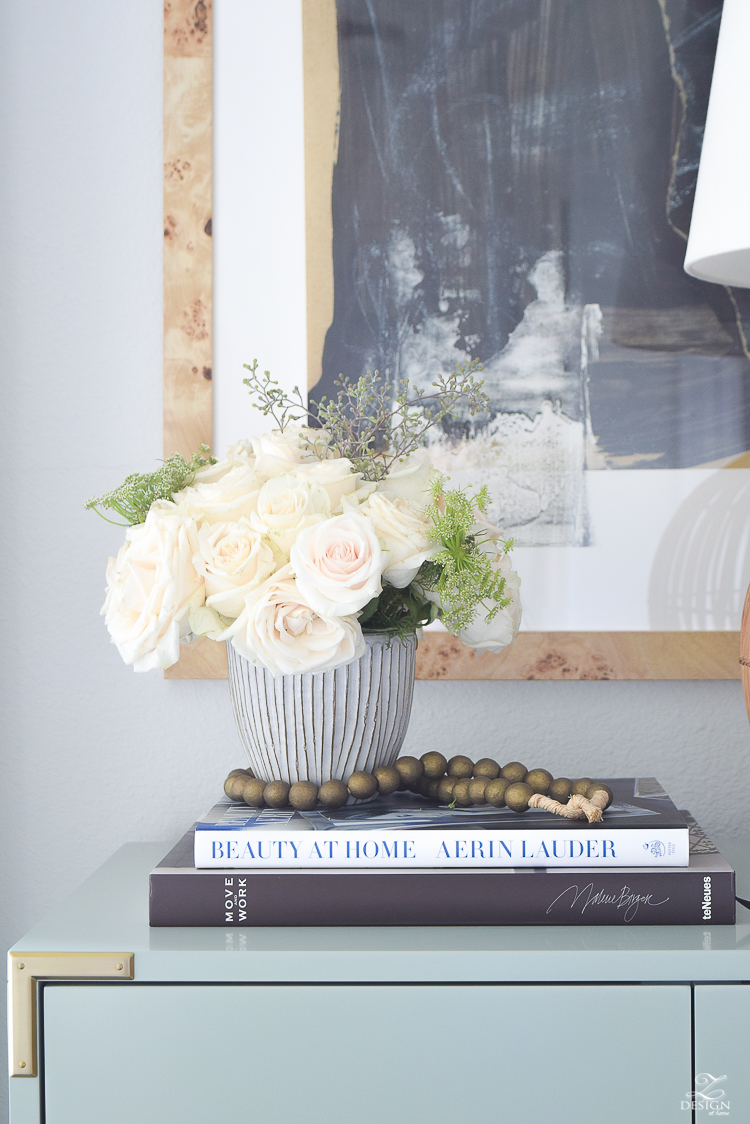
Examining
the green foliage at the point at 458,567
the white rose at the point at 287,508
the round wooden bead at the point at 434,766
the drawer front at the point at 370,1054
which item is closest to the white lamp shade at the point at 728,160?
the green foliage at the point at 458,567

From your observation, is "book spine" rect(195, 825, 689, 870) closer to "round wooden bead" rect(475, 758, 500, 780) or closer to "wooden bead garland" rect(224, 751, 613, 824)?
"wooden bead garland" rect(224, 751, 613, 824)

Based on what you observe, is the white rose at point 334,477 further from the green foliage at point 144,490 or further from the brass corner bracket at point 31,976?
the brass corner bracket at point 31,976

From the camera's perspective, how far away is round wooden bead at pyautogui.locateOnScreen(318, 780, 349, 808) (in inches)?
31.1

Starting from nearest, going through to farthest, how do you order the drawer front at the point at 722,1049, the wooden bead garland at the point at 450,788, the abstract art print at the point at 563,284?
the drawer front at the point at 722,1049 → the wooden bead garland at the point at 450,788 → the abstract art print at the point at 563,284

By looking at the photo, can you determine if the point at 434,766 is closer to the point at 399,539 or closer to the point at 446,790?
the point at 446,790

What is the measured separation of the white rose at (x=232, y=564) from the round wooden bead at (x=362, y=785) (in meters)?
0.19

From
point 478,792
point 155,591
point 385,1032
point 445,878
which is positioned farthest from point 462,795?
point 155,591

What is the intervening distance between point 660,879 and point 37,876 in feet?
2.60

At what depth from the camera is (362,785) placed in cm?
80

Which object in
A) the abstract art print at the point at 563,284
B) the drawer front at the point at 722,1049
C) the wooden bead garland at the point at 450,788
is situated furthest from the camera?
the abstract art print at the point at 563,284

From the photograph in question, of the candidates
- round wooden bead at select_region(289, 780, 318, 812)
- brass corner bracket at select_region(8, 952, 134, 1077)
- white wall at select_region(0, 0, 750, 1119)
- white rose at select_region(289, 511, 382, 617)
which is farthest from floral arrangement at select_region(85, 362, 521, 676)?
white wall at select_region(0, 0, 750, 1119)

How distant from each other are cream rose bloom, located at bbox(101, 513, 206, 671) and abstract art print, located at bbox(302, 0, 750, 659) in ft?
1.44

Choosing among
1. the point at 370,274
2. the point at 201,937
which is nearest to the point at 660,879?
the point at 201,937

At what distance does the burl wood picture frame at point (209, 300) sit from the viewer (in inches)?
42.6
